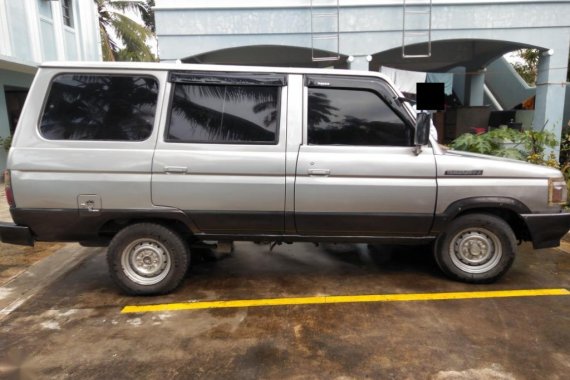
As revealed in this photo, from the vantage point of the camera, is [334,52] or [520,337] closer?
[520,337]

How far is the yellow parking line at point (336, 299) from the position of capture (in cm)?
397

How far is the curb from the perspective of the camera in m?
4.20

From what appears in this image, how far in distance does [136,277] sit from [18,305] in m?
1.11

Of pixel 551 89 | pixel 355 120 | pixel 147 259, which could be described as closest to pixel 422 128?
pixel 355 120

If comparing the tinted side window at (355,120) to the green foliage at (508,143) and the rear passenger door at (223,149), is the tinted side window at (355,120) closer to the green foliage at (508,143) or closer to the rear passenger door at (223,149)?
the rear passenger door at (223,149)

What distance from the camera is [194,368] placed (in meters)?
3.02

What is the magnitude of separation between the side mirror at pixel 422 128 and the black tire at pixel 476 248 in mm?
900

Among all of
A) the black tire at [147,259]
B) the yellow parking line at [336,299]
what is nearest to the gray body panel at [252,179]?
the black tire at [147,259]

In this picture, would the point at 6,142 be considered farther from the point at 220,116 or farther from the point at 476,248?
the point at 476,248

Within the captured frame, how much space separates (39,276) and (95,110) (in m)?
2.15

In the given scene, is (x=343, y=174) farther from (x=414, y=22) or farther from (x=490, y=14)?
(x=490, y=14)

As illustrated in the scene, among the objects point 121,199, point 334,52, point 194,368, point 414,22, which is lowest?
point 194,368

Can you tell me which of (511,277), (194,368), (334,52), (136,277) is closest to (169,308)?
(136,277)

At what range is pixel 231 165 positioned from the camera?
3920mm
